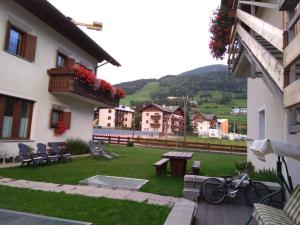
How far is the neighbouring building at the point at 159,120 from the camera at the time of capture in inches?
3179

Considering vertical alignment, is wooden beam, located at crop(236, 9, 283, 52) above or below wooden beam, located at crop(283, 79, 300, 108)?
above

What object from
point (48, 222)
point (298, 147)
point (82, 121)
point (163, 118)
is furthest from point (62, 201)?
point (163, 118)

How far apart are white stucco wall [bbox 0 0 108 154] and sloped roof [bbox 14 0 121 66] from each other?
229 mm

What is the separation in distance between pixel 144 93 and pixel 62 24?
124518 millimetres

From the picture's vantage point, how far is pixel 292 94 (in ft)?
9.75

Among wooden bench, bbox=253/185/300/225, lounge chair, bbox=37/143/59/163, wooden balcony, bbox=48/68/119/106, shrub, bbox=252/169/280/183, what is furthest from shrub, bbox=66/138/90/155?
wooden bench, bbox=253/185/300/225

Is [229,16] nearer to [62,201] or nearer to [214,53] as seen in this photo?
[214,53]

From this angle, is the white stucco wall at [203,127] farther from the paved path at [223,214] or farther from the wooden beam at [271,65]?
the wooden beam at [271,65]

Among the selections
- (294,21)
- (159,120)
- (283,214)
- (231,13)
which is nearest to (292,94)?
(294,21)

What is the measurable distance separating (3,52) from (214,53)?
7550mm

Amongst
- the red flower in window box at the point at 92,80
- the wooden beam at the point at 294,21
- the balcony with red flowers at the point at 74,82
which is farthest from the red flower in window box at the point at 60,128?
the wooden beam at the point at 294,21

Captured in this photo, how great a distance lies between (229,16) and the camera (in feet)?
31.6

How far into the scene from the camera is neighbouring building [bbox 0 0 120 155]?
35.9 feet

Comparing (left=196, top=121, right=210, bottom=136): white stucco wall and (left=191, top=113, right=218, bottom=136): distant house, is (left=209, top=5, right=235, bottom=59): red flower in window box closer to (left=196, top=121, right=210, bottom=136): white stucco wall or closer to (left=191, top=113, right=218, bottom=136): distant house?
(left=191, top=113, right=218, bottom=136): distant house
